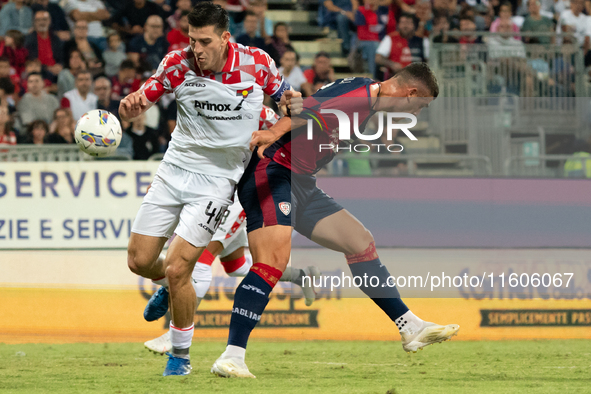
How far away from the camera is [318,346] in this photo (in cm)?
744

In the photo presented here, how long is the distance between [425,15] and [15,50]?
6838 millimetres

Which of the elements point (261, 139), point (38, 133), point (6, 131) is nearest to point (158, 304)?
point (261, 139)

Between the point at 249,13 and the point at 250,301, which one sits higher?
the point at 249,13

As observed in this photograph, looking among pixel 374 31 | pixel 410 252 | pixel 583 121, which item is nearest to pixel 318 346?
pixel 410 252

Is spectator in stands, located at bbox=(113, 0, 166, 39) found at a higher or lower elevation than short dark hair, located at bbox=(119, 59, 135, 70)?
higher

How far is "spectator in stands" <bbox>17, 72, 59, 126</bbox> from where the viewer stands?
1018cm

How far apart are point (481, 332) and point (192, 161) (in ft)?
14.1

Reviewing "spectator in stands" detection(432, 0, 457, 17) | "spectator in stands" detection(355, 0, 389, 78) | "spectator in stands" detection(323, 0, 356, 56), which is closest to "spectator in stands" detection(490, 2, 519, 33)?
"spectator in stands" detection(432, 0, 457, 17)

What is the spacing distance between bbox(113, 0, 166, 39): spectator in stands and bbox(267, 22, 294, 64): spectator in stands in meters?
1.82

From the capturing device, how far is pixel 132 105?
16.4 ft

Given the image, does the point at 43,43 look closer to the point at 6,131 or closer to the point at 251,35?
the point at 6,131

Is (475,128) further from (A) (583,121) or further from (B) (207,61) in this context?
(B) (207,61)

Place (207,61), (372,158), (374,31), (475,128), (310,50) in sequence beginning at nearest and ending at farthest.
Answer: (207,61) → (372,158) → (475,128) → (374,31) → (310,50)

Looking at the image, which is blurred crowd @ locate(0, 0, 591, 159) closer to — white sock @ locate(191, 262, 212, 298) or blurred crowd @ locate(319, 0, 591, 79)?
blurred crowd @ locate(319, 0, 591, 79)
